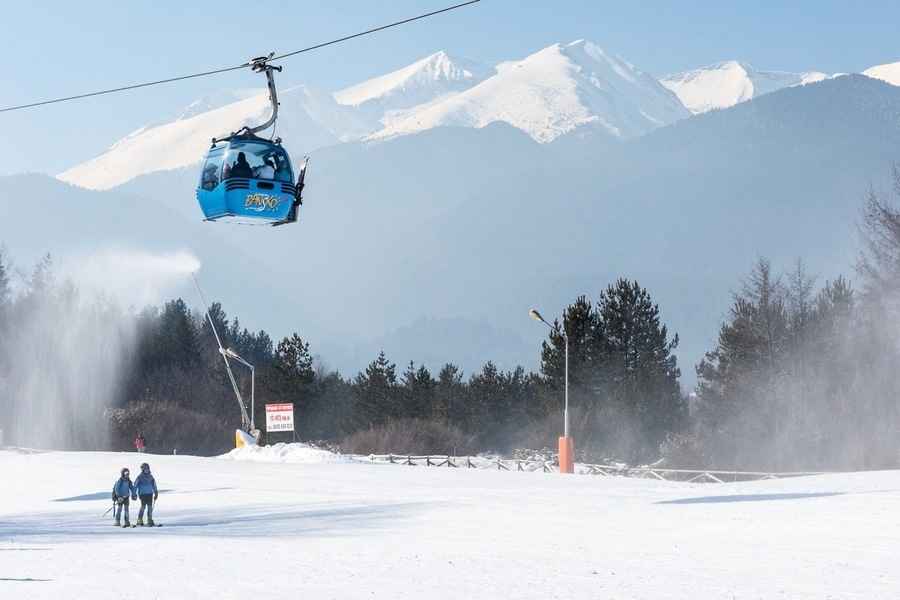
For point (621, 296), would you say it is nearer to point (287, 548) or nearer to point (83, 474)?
point (83, 474)

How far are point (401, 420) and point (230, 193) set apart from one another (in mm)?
74041

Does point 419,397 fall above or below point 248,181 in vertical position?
below

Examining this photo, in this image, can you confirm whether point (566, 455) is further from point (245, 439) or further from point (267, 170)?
point (267, 170)

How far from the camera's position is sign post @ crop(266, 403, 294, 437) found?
177 feet

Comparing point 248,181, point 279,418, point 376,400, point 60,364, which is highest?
point 60,364

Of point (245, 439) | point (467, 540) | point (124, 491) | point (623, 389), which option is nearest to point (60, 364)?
point (623, 389)

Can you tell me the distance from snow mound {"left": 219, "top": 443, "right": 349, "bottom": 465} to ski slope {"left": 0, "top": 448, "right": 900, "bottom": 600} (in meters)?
10.1

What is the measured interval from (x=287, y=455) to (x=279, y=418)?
2510 millimetres

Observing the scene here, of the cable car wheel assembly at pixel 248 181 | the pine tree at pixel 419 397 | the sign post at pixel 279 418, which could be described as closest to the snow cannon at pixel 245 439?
→ the sign post at pixel 279 418

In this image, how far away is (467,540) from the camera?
73.9 ft

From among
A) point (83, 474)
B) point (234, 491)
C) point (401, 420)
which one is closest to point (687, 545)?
point (234, 491)

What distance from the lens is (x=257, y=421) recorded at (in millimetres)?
102375

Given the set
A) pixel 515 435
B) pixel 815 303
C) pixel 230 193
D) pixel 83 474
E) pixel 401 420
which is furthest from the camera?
pixel 515 435

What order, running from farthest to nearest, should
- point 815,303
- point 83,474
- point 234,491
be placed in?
point 815,303
point 83,474
point 234,491
